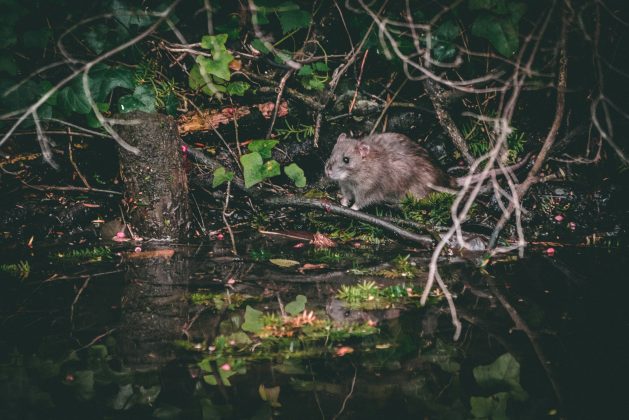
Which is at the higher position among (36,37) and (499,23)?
(499,23)

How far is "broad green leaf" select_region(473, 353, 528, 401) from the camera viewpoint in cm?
246

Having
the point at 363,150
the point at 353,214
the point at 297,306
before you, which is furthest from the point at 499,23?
the point at 297,306

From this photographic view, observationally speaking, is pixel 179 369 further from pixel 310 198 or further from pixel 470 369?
pixel 310 198

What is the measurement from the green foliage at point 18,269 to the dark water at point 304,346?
0.02 m

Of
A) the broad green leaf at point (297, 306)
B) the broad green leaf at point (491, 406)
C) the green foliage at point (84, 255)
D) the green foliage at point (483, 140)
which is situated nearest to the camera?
the broad green leaf at point (491, 406)

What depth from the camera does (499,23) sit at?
480 centimetres

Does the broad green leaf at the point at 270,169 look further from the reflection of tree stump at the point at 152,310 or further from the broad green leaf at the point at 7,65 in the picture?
the broad green leaf at the point at 7,65

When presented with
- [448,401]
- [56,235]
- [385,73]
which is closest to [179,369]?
[448,401]

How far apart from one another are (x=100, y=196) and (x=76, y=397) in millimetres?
3738

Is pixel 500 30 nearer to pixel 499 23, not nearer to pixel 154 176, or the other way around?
pixel 499 23

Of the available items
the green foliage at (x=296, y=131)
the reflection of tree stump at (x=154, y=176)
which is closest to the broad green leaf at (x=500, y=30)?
the green foliage at (x=296, y=131)

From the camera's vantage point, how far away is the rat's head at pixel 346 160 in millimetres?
5684

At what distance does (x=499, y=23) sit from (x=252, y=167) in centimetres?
265

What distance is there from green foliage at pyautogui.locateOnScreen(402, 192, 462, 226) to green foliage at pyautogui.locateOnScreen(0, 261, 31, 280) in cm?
353
